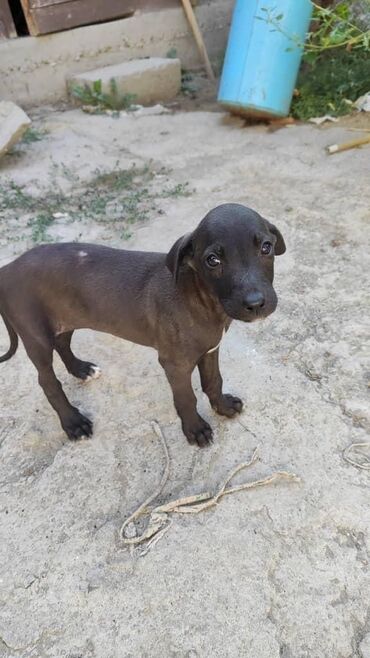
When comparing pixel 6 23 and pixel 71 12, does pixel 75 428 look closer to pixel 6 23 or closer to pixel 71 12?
pixel 6 23

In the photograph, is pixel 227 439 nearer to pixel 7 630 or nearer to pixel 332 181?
pixel 7 630

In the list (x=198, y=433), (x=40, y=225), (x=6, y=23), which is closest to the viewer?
(x=198, y=433)

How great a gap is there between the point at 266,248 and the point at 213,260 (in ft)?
0.75

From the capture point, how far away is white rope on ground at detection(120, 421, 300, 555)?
8.06 feet

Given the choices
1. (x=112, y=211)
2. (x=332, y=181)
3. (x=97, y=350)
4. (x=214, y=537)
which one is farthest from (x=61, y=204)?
(x=214, y=537)

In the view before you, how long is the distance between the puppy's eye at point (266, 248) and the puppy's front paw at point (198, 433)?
108cm

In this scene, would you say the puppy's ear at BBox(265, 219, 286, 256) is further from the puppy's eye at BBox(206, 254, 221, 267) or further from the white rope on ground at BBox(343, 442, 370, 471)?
the white rope on ground at BBox(343, 442, 370, 471)

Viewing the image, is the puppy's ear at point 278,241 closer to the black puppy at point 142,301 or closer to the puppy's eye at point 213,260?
the black puppy at point 142,301

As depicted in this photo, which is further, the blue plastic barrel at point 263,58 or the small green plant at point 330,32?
the blue plastic barrel at point 263,58

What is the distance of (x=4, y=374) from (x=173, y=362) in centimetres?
144

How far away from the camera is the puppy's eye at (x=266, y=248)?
6.97 ft

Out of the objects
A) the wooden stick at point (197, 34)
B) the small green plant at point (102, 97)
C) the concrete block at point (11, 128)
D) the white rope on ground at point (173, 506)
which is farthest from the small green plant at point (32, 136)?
the white rope on ground at point (173, 506)

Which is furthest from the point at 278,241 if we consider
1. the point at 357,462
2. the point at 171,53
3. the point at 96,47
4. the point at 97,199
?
the point at 171,53

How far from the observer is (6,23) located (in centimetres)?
739
